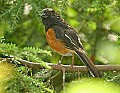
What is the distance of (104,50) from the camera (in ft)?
12.5

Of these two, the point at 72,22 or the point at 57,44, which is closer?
the point at 57,44

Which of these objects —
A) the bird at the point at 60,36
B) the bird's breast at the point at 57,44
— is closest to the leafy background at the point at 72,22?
the bird at the point at 60,36

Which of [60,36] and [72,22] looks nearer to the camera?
[60,36]

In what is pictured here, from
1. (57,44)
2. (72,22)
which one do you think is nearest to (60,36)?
(57,44)

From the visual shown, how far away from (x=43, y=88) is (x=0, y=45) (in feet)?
0.90

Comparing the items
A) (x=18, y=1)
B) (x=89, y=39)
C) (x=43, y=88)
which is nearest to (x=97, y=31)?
(x=89, y=39)

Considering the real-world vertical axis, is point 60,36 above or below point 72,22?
above

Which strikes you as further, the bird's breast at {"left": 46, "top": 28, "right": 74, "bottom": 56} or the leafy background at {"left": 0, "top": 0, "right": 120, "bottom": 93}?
the bird's breast at {"left": 46, "top": 28, "right": 74, "bottom": 56}

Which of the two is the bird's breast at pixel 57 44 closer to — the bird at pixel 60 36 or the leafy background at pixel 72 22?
the bird at pixel 60 36

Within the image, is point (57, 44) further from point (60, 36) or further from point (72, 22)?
point (72, 22)

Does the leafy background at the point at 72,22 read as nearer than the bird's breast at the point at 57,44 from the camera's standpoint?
Yes

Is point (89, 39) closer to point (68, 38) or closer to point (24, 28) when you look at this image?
point (24, 28)

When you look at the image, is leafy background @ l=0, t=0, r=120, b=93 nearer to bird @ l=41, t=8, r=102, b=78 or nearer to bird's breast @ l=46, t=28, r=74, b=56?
bird @ l=41, t=8, r=102, b=78

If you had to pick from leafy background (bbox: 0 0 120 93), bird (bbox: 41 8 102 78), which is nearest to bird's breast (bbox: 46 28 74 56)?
bird (bbox: 41 8 102 78)
